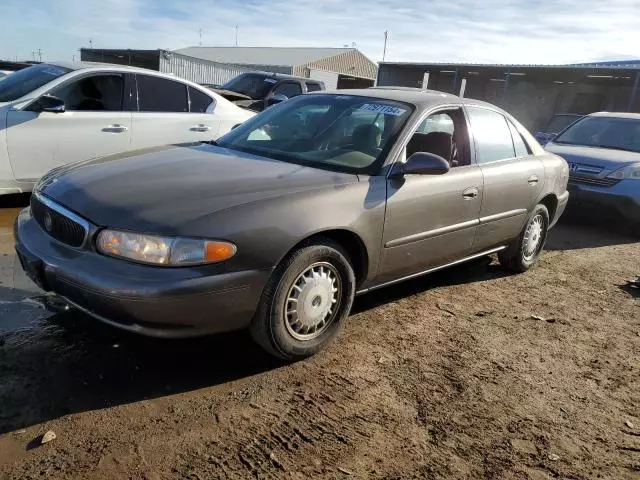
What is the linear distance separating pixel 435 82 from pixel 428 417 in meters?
27.1

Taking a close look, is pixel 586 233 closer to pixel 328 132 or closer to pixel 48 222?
pixel 328 132

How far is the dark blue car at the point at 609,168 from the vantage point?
24.1ft

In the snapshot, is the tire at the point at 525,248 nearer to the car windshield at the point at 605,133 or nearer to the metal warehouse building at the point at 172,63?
the car windshield at the point at 605,133

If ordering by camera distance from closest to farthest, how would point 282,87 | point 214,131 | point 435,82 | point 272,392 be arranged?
point 272,392
point 214,131
point 282,87
point 435,82

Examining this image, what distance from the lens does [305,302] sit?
10.3 feet

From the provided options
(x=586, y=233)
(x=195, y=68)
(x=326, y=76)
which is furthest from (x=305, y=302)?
(x=326, y=76)

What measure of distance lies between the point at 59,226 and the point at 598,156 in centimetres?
724

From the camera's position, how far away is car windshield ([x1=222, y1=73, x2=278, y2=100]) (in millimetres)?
11984

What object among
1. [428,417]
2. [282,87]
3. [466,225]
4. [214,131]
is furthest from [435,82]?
[428,417]

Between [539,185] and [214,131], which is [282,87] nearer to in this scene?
[214,131]

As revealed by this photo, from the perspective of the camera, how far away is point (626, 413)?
3047mm

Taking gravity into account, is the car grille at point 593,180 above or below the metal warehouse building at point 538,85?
below

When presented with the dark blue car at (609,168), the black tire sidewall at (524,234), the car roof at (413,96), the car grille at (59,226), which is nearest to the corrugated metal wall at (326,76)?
the dark blue car at (609,168)

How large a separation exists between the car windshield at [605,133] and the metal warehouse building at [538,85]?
39.7 feet
